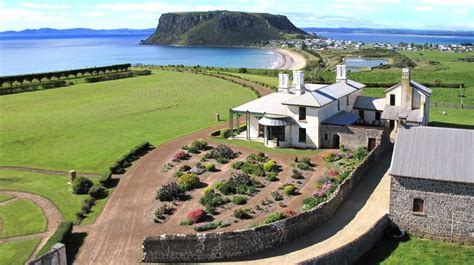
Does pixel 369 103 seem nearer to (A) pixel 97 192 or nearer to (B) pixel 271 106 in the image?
(B) pixel 271 106

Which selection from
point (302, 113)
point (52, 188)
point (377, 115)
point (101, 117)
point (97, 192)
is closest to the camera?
point (97, 192)

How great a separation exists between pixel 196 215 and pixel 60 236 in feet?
27.1

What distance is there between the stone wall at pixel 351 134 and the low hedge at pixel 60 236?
26.9m

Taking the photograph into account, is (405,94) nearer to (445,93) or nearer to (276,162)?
(276,162)

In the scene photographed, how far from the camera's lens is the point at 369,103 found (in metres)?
55.7

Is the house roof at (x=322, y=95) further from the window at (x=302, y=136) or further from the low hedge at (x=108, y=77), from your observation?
the low hedge at (x=108, y=77)

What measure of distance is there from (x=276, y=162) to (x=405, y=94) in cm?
1751

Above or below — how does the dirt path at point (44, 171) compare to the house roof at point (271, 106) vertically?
below

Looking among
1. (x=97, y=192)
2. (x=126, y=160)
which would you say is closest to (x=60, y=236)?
(x=97, y=192)

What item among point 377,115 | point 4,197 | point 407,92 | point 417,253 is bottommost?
point 417,253

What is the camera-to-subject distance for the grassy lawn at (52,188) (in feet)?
111

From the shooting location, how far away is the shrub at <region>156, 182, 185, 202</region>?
34.9 metres

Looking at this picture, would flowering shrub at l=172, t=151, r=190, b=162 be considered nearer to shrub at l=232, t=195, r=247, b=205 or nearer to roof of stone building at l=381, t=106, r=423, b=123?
shrub at l=232, t=195, r=247, b=205

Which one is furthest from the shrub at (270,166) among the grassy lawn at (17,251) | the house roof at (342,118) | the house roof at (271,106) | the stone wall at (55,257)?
the stone wall at (55,257)
